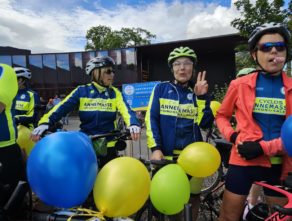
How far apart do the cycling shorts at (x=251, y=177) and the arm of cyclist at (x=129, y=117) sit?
1063 millimetres

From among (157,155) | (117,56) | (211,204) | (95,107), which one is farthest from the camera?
(117,56)

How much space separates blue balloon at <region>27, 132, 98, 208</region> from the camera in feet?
5.63

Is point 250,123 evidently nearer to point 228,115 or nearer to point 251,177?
point 228,115

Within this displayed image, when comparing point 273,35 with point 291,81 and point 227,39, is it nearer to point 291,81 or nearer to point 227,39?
point 291,81

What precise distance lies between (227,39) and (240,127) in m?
21.0

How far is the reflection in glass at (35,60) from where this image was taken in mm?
29070

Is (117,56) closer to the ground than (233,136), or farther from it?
farther from it

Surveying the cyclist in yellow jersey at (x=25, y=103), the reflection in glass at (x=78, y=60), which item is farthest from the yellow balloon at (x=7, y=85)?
the reflection in glass at (x=78, y=60)

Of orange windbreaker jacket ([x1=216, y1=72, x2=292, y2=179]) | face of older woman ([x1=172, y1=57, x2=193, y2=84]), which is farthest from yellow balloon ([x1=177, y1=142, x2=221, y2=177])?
face of older woman ([x1=172, y1=57, x2=193, y2=84])

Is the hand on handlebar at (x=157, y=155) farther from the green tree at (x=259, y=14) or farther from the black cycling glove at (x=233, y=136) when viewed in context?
the green tree at (x=259, y=14)

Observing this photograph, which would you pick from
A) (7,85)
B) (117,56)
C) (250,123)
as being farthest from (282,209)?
(117,56)

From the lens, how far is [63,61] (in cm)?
2938

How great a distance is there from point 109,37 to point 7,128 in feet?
136

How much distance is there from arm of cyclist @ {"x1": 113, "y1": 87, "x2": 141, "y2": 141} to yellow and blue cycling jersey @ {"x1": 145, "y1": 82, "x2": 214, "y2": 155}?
0.18m
